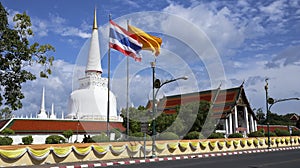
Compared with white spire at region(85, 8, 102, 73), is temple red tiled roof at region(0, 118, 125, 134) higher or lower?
lower

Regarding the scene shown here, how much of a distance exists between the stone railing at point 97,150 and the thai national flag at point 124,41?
6.27 m

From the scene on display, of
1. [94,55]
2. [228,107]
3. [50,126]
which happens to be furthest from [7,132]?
[228,107]

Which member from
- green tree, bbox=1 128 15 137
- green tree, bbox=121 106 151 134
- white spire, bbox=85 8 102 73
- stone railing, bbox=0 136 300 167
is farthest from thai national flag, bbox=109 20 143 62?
white spire, bbox=85 8 102 73

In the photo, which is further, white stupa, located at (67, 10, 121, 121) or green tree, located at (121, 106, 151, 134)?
white stupa, located at (67, 10, 121, 121)

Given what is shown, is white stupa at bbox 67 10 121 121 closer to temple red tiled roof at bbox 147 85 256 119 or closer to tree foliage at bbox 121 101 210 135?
temple red tiled roof at bbox 147 85 256 119

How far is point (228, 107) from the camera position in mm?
49250

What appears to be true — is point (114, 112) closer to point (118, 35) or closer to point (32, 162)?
point (118, 35)

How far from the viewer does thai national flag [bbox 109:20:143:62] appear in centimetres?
2275

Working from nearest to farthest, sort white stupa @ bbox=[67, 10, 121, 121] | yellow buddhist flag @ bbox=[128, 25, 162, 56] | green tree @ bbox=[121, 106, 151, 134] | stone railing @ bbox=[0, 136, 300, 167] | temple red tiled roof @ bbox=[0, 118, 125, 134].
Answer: stone railing @ bbox=[0, 136, 300, 167], yellow buddhist flag @ bbox=[128, 25, 162, 56], temple red tiled roof @ bbox=[0, 118, 125, 134], green tree @ bbox=[121, 106, 151, 134], white stupa @ bbox=[67, 10, 121, 121]

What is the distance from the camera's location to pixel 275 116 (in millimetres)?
84000

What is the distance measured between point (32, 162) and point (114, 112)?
3768cm

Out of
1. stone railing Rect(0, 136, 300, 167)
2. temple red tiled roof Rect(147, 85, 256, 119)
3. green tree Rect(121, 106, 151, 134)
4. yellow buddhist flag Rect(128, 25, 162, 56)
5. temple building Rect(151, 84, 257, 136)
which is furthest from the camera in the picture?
temple red tiled roof Rect(147, 85, 256, 119)

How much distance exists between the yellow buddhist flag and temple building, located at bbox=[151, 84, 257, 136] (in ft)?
84.5

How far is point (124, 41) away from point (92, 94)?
3360cm
